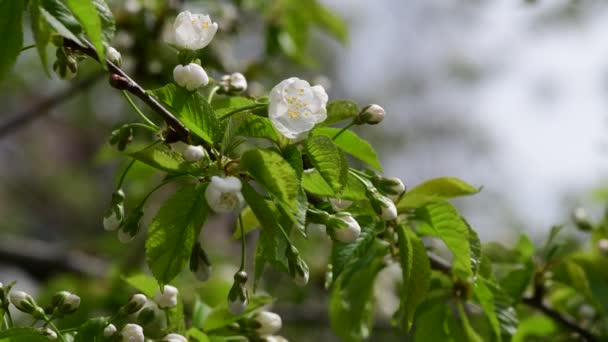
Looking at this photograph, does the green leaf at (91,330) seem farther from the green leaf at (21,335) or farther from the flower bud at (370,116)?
the flower bud at (370,116)

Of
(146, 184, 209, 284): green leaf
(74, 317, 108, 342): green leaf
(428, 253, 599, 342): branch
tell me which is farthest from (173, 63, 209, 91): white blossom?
(428, 253, 599, 342): branch


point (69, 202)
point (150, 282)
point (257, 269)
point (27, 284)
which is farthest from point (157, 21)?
point (69, 202)

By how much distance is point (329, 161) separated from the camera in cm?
124

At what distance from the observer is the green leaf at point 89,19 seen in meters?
1.04

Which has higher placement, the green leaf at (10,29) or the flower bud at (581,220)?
the green leaf at (10,29)

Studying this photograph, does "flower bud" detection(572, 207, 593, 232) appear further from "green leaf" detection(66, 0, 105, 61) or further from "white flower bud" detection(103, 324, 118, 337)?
"green leaf" detection(66, 0, 105, 61)

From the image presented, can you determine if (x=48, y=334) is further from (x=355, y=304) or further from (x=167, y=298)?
(x=355, y=304)

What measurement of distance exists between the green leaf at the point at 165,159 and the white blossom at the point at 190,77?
12 cm

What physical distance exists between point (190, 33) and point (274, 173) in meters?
0.40

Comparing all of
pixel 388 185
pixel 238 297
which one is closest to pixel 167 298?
pixel 238 297

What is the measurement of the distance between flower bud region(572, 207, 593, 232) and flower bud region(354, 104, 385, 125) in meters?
1.24

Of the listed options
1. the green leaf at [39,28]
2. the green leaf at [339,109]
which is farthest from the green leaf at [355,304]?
the green leaf at [39,28]

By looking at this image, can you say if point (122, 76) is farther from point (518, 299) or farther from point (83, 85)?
point (83, 85)

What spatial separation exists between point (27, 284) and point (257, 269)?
228 inches
